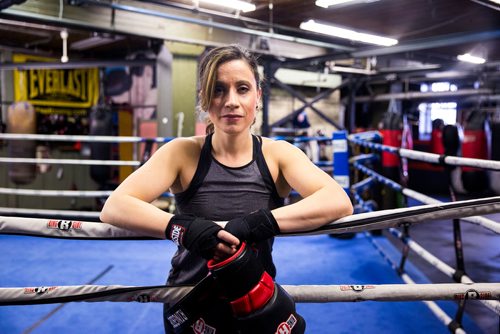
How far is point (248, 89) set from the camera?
1230 mm

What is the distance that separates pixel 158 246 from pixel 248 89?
3.36 metres

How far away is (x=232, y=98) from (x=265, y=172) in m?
0.24

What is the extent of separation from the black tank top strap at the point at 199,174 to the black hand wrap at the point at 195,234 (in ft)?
0.66

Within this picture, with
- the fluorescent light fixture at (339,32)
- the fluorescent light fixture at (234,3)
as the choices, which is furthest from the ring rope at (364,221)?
the fluorescent light fixture at (339,32)

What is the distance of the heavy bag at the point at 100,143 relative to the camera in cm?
586

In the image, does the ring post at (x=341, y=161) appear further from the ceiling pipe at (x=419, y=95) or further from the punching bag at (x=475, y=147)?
the ceiling pipe at (x=419, y=95)

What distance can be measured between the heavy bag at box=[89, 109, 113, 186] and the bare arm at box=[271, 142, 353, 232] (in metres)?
5.06

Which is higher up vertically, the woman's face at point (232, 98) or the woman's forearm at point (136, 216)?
the woman's face at point (232, 98)

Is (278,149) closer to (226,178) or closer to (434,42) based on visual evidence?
(226,178)

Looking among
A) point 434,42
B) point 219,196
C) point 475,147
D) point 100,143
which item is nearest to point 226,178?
point 219,196

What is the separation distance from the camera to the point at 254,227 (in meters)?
0.99

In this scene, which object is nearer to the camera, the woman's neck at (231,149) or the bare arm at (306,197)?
the bare arm at (306,197)

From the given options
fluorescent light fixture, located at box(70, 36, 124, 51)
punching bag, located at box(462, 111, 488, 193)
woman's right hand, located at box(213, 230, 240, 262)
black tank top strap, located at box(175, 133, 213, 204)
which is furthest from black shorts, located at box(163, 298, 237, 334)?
punching bag, located at box(462, 111, 488, 193)

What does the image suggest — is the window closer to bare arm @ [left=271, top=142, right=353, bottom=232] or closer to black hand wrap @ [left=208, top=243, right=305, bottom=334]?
bare arm @ [left=271, top=142, right=353, bottom=232]
